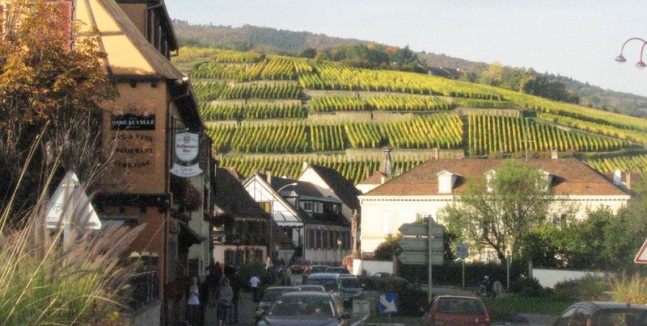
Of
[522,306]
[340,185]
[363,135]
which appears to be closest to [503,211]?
[522,306]

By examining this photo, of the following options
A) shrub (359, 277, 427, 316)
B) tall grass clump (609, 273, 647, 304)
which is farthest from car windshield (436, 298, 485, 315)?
shrub (359, 277, 427, 316)

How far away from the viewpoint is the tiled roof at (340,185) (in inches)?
4026

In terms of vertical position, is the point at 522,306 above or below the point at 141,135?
below

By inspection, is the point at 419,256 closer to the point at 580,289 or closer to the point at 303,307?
the point at 303,307

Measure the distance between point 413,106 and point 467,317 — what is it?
10862cm

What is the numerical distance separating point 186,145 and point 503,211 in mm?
40527

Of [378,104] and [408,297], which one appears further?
[378,104]

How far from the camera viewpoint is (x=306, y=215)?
301 feet

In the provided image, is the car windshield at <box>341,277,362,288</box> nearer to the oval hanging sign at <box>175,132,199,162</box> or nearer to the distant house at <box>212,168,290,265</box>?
the oval hanging sign at <box>175,132,199,162</box>

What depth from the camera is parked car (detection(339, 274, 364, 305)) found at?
37594 mm

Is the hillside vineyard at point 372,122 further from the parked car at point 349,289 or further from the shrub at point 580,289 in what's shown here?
the parked car at point 349,289

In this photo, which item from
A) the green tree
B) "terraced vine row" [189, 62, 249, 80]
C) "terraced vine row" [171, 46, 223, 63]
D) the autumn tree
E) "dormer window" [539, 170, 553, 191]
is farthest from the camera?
"terraced vine row" [171, 46, 223, 63]

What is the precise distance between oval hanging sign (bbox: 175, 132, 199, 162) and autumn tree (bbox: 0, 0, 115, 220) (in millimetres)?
3813

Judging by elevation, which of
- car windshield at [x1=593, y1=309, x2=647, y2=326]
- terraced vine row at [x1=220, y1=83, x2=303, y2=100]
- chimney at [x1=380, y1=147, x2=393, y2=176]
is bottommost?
car windshield at [x1=593, y1=309, x2=647, y2=326]
